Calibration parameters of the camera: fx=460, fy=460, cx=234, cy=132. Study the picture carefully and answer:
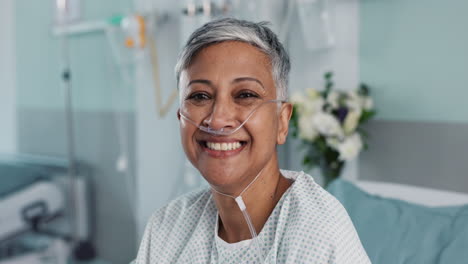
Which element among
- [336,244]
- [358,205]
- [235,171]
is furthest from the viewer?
[358,205]

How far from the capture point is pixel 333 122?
182 centimetres

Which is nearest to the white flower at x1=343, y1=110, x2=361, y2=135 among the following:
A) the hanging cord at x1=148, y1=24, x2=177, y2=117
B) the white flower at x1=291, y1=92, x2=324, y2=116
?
the white flower at x1=291, y1=92, x2=324, y2=116

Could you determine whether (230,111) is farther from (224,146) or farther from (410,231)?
(410,231)

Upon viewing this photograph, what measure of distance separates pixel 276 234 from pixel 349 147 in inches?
38.0

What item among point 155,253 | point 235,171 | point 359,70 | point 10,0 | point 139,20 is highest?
point 10,0

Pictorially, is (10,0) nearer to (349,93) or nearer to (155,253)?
(349,93)

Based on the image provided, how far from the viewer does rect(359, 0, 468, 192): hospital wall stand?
1.69 meters

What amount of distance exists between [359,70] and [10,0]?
7.25 feet

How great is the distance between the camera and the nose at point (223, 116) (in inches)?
35.9

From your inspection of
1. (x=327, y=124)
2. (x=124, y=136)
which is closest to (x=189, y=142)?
(x=327, y=124)

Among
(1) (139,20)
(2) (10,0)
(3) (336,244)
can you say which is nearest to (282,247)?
(3) (336,244)

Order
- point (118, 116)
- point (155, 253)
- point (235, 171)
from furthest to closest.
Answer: point (118, 116) < point (155, 253) < point (235, 171)

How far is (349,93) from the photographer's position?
189cm

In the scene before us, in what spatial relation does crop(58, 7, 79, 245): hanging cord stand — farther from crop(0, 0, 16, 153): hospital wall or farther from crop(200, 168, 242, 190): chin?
crop(200, 168, 242, 190): chin
